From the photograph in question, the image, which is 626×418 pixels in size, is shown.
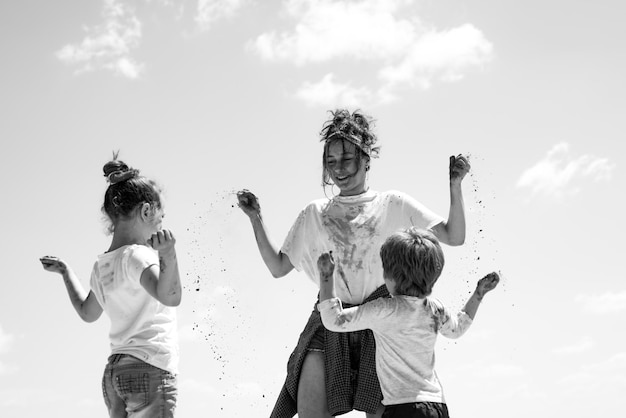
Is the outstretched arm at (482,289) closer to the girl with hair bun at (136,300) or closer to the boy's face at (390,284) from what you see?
the boy's face at (390,284)

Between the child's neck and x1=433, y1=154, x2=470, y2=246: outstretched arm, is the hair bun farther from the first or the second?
x1=433, y1=154, x2=470, y2=246: outstretched arm

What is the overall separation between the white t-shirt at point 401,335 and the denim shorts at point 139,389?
36.6 inches

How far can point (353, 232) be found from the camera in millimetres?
4938

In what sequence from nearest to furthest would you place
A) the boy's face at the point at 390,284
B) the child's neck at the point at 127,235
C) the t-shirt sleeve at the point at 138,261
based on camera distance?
the boy's face at the point at 390,284 → the t-shirt sleeve at the point at 138,261 → the child's neck at the point at 127,235

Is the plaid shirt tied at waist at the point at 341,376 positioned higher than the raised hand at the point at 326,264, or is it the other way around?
Answer: the raised hand at the point at 326,264

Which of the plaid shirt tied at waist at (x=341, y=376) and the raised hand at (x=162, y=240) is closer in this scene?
the raised hand at (x=162, y=240)

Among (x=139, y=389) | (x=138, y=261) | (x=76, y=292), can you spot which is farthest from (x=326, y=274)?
(x=76, y=292)

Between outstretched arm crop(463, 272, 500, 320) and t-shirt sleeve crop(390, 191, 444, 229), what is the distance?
0.42m

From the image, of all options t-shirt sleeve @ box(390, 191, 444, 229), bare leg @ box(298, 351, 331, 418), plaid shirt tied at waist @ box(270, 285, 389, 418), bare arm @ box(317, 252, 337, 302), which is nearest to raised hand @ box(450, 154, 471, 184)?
t-shirt sleeve @ box(390, 191, 444, 229)

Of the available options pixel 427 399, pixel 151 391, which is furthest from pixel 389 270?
pixel 151 391

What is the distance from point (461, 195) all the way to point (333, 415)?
1.44 meters

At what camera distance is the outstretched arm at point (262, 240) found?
5098 mm

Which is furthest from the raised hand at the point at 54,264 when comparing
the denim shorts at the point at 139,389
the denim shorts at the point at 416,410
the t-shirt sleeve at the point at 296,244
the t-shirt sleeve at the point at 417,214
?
the denim shorts at the point at 416,410

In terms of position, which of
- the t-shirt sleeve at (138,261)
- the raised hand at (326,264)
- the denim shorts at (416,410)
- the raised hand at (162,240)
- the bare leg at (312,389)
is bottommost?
the denim shorts at (416,410)
